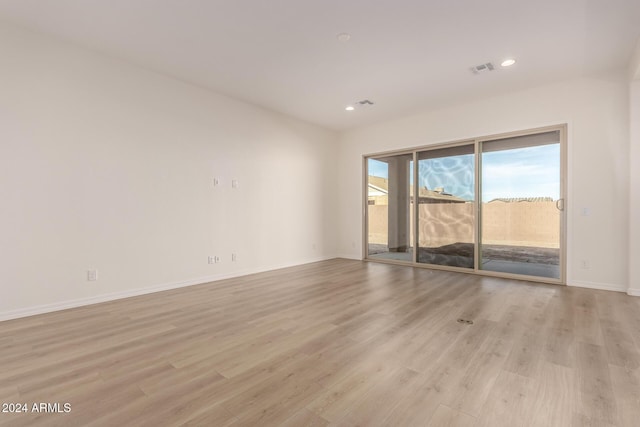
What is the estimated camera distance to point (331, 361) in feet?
6.80

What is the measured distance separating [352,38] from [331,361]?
315cm

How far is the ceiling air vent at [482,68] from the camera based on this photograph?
12.3ft

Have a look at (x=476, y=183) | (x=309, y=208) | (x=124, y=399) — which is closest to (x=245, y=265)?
(x=309, y=208)

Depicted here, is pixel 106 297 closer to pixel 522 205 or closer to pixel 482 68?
pixel 482 68

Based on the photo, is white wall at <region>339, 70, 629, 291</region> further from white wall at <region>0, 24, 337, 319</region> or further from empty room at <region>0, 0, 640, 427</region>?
white wall at <region>0, 24, 337, 319</region>

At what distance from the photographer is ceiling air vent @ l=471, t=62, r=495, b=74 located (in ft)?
12.3

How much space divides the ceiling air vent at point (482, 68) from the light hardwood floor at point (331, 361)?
2.95m

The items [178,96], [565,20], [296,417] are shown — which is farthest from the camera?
[178,96]

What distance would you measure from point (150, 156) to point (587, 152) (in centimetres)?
600

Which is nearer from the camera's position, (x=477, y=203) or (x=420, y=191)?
(x=477, y=203)

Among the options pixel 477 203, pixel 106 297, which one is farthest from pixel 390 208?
pixel 106 297

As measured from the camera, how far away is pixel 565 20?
2.87 metres

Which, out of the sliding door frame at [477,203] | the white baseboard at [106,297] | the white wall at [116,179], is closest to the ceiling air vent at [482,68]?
the sliding door frame at [477,203]

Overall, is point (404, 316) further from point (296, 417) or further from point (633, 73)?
point (633, 73)
